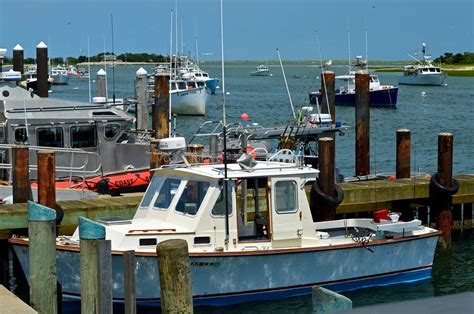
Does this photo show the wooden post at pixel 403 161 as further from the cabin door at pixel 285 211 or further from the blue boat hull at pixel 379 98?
the blue boat hull at pixel 379 98

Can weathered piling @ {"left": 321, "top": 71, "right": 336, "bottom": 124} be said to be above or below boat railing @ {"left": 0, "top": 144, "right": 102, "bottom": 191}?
above

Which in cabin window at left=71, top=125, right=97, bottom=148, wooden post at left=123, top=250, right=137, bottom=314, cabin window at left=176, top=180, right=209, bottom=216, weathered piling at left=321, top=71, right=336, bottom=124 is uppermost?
weathered piling at left=321, top=71, right=336, bottom=124

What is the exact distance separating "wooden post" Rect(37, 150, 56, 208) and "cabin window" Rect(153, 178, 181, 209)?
162cm

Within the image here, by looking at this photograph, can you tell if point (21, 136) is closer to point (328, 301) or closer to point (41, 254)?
point (41, 254)

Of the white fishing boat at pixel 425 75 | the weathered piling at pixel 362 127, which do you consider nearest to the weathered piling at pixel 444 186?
the weathered piling at pixel 362 127

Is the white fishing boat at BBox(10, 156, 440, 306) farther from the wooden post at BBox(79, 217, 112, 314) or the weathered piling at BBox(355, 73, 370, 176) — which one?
the weathered piling at BBox(355, 73, 370, 176)

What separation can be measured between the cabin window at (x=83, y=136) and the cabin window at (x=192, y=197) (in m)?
7.02

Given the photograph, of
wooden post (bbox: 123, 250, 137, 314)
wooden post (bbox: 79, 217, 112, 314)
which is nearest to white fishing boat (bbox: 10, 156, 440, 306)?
wooden post (bbox: 79, 217, 112, 314)

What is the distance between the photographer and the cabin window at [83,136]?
20.0 meters

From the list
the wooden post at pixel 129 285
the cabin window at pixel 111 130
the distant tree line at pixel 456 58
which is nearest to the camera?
the wooden post at pixel 129 285

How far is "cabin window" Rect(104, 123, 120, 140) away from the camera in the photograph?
67.1 ft

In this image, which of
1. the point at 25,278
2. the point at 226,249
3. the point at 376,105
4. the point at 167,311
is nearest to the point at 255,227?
the point at 226,249

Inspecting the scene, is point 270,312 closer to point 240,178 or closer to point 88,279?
point 240,178

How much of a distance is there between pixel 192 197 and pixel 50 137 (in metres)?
7.13
